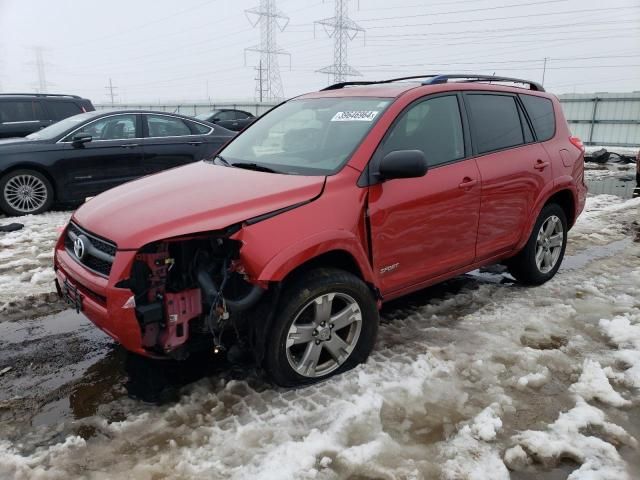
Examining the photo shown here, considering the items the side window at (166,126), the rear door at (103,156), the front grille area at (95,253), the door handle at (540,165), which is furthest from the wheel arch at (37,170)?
the door handle at (540,165)

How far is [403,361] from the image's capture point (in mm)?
3457

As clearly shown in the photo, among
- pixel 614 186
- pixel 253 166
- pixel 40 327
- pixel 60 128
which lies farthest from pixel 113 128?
pixel 614 186

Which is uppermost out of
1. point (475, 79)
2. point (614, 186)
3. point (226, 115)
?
point (475, 79)

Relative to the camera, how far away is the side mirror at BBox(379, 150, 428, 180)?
3139 millimetres

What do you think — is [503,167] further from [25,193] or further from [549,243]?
[25,193]

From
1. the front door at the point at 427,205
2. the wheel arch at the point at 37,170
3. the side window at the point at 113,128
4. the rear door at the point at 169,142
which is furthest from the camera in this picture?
the rear door at the point at 169,142

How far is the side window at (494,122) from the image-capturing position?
4.07 m

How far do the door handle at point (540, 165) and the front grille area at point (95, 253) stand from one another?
11.5ft

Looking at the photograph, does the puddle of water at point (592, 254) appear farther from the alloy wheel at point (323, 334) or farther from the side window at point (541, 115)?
Answer: the alloy wheel at point (323, 334)

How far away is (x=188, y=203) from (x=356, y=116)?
53.8 inches

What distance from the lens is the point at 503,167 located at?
415 centimetres

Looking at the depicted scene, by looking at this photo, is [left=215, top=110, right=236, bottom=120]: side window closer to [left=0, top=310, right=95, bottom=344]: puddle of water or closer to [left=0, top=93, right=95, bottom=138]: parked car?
[left=0, top=93, right=95, bottom=138]: parked car

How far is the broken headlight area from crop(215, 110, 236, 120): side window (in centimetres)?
1597

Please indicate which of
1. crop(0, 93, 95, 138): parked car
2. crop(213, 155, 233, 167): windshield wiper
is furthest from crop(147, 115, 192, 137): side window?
crop(213, 155, 233, 167): windshield wiper
